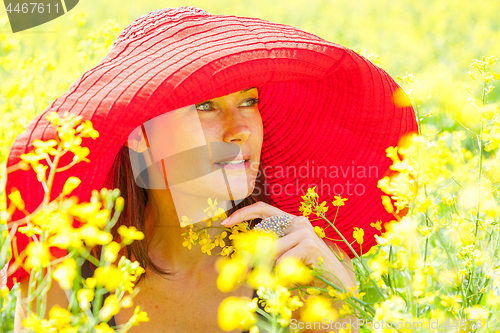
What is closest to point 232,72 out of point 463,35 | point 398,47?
point 398,47

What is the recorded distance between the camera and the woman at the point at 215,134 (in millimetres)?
709

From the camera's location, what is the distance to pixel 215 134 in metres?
0.91

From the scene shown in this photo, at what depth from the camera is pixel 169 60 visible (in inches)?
28.5

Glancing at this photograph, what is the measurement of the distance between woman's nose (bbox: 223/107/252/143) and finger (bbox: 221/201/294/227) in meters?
0.14

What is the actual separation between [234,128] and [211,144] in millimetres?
57

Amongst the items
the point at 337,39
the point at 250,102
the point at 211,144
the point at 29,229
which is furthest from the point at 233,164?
the point at 337,39

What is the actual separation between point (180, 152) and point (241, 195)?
164mm

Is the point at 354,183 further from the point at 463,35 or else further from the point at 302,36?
the point at 463,35

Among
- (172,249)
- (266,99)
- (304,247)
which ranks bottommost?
(172,249)

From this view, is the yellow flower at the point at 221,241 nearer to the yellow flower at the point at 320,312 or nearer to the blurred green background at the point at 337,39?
the yellow flower at the point at 320,312

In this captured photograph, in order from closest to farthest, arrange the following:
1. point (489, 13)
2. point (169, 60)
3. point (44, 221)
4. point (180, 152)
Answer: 1. point (44, 221)
2. point (169, 60)
3. point (180, 152)
4. point (489, 13)

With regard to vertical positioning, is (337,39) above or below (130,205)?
above

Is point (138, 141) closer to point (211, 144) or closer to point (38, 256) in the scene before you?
point (211, 144)

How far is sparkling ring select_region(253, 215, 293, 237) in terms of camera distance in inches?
34.1
